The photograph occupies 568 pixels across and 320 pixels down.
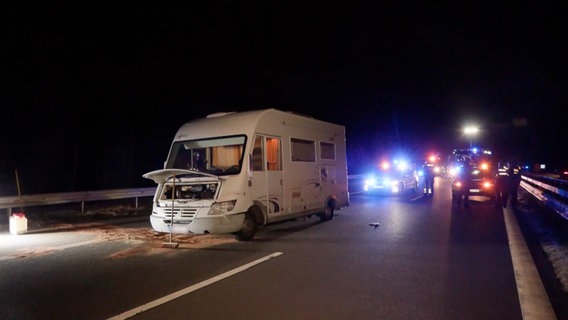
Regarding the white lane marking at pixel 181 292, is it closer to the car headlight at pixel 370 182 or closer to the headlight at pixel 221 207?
the headlight at pixel 221 207

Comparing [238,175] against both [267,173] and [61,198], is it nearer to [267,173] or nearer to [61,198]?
[267,173]

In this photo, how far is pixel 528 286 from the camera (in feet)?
19.2

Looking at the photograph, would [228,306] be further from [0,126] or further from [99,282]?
[0,126]

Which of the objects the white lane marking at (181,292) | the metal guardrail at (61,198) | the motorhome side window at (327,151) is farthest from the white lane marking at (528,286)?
the metal guardrail at (61,198)

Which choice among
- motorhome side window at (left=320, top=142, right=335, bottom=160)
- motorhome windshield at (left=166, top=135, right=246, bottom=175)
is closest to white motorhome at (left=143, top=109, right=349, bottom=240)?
motorhome windshield at (left=166, top=135, right=246, bottom=175)

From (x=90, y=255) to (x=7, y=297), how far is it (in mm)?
2718

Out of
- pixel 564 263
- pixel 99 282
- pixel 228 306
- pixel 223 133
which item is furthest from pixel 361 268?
pixel 223 133

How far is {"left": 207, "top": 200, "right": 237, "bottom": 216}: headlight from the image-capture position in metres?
9.02

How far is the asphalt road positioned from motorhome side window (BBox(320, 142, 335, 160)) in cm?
263

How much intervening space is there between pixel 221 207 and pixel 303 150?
11.8 ft

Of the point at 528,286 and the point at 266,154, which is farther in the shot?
the point at 266,154

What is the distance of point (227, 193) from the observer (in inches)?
362

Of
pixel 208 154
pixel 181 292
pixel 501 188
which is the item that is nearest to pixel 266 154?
pixel 208 154

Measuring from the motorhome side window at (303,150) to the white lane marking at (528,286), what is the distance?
529 centimetres
